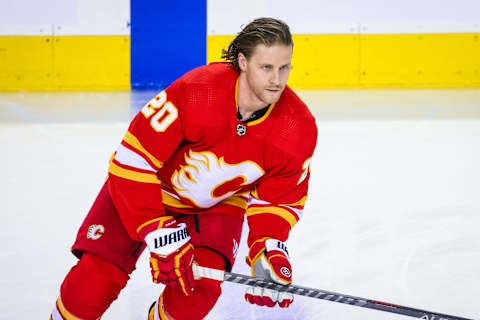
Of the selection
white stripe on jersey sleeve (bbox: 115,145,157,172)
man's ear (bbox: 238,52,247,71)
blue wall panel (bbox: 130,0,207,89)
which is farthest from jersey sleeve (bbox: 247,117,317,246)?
blue wall panel (bbox: 130,0,207,89)

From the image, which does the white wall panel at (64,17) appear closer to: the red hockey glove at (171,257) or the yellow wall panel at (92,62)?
the yellow wall panel at (92,62)

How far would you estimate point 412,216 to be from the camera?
119 inches

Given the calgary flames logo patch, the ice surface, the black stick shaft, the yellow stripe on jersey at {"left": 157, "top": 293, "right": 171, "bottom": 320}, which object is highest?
the calgary flames logo patch

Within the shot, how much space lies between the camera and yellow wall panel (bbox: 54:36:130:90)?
7.20 m

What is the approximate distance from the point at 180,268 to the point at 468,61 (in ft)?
21.3

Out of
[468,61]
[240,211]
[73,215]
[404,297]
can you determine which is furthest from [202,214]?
[468,61]

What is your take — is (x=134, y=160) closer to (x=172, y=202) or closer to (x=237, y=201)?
(x=172, y=202)

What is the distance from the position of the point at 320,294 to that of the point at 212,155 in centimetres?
47

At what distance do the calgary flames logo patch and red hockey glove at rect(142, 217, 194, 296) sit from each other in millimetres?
141

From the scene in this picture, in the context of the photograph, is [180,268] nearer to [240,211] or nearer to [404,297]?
[240,211]

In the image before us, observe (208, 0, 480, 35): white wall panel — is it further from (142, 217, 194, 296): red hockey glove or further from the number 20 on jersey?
(142, 217, 194, 296): red hockey glove

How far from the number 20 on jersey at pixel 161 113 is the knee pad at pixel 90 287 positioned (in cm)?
38

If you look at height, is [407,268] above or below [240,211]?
below

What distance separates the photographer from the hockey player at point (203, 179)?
1.73 m
